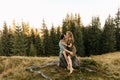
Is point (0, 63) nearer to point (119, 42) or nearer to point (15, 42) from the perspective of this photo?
point (15, 42)

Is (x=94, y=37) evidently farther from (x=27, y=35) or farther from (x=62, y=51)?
(x=62, y=51)

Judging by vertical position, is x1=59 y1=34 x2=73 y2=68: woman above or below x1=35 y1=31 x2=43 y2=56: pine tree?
above

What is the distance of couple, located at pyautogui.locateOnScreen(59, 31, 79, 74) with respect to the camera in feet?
52.9

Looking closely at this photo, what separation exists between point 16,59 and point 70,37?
359 inches

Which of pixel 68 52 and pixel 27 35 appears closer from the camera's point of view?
pixel 68 52

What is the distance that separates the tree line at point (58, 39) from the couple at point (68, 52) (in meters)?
51.8

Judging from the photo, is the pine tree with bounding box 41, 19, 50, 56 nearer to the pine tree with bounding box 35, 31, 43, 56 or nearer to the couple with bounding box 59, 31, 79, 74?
the pine tree with bounding box 35, 31, 43, 56

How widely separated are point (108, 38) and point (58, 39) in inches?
571

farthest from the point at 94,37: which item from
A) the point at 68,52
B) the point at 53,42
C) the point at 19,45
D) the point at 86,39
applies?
the point at 68,52

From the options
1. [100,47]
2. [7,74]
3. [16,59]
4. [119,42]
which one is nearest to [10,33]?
[100,47]

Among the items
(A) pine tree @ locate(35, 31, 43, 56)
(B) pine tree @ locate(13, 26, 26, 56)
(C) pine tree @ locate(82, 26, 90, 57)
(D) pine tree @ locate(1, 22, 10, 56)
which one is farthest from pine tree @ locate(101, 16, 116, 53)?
(D) pine tree @ locate(1, 22, 10, 56)

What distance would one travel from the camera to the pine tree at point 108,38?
6838cm

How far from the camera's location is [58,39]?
2891 inches

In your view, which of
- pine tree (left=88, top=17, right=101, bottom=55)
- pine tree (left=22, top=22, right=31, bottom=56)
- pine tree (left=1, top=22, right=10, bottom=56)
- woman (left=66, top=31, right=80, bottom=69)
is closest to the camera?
woman (left=66, top=31, right=80, bottom=69)
